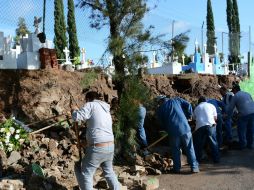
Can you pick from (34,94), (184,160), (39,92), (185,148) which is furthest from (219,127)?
(34,94)

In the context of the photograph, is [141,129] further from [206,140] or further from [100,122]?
[100,122]

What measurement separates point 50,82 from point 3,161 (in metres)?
3.71

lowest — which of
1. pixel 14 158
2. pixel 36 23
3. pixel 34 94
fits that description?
pixel 14 158

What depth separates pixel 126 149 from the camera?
9.80 m

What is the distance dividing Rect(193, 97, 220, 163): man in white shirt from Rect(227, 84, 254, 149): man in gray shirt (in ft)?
5.84

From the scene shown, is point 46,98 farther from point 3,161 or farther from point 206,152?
point 206,152

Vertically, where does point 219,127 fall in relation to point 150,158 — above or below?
above

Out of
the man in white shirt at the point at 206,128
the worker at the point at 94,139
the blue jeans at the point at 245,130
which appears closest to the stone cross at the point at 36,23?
the man in white shirt at the point at 206,128

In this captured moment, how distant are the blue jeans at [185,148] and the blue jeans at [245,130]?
2975 mm

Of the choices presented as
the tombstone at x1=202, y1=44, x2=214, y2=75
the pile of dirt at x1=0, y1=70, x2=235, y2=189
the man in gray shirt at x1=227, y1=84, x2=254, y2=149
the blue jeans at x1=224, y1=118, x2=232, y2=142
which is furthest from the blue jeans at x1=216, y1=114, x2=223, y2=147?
the tombstone at x1=202, y1=44, x2=214, y2=75

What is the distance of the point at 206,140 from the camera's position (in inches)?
413

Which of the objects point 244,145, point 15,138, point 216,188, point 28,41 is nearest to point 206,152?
point 244,145

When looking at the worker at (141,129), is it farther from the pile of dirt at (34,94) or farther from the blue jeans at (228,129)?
the blue jeans at (228,129)

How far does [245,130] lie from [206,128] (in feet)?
7.34
